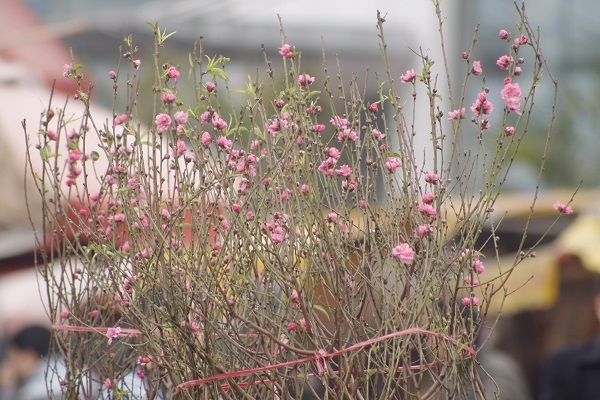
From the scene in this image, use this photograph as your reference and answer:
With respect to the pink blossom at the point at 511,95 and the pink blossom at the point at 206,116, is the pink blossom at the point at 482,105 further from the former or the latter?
the pink blossom at the point at 206,116

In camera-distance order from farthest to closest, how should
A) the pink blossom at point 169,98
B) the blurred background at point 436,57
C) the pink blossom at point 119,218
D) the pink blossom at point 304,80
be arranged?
the blurred background at point 436,57 < the pink blossom at point 119,218 < the pink blossom at point 304,80 < the pink blossom at point 169,98

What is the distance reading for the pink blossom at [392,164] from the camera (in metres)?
2.44

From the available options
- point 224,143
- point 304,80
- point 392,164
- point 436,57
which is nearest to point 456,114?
point 392,164

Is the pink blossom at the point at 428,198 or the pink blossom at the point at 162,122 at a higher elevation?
the pink blossom at the point at 162,122

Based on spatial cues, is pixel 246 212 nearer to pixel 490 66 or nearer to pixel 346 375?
pixel 346 375

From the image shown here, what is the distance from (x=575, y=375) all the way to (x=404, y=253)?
335 centimetres

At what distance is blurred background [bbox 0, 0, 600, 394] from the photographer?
830 cm

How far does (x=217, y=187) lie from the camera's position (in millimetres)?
2441

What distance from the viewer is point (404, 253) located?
7.45 ft

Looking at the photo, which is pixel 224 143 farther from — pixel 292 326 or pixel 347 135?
pixel 292 326

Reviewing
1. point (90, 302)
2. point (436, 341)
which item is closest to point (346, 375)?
point (436, 341)

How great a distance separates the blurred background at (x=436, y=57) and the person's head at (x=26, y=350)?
0.91 metres

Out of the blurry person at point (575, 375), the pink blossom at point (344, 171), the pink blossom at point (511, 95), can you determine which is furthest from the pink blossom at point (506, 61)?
the blurry person at point (575, 375)

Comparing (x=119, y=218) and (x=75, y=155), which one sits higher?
(x=75, y=155)
